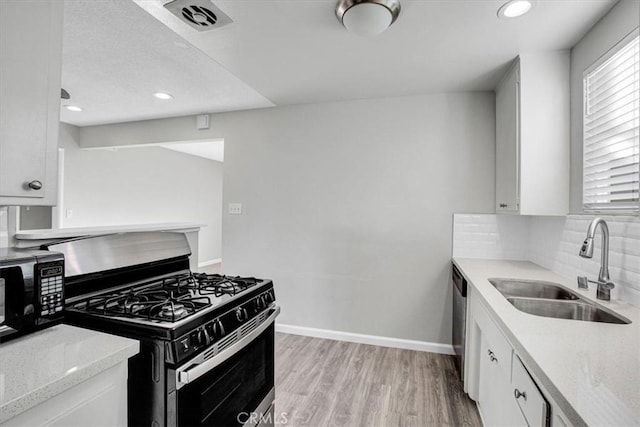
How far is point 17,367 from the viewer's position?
0.78 metres

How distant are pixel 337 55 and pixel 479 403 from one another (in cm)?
240

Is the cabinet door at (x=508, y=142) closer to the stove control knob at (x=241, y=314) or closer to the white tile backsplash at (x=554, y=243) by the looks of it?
the white tile backsplash at (x=554, y=243)

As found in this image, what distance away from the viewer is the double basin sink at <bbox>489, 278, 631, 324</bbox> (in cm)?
139

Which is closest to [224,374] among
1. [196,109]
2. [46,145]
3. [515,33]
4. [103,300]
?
[103,300]

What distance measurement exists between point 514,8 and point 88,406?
2.37m

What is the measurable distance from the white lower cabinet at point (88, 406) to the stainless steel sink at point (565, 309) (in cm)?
168

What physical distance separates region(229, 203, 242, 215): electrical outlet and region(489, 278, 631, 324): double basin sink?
8.02 ft

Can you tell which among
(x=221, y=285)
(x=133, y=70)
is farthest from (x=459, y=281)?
(x=133, y=70)

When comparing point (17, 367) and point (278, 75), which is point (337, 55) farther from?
point (17, 367)

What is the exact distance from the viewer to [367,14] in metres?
1.56

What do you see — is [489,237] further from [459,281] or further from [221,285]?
[221,285]

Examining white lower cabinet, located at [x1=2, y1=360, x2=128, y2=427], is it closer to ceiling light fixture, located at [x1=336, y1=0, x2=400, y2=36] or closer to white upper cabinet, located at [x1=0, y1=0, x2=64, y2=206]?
white upper cabinet, located at [x1=0, y1=0, x2=64, y2=206]

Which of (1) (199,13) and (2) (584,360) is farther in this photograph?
(1) (199,13)

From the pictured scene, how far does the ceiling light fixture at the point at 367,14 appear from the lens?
1.53 meters
